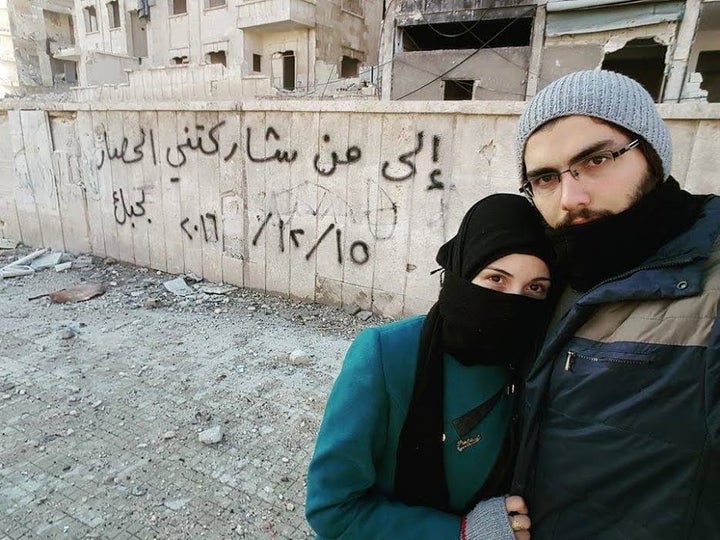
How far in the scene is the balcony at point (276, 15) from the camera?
17047 millimetres

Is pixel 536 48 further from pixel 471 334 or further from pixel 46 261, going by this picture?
pixel 471 334

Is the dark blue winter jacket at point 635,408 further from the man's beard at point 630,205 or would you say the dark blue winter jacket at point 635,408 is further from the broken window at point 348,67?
the broken window at point 348,67

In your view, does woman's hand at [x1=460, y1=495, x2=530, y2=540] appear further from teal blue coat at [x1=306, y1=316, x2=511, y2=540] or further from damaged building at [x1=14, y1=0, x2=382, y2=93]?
damaged building at [x1=14, y1=0, x2=382, y2=93]

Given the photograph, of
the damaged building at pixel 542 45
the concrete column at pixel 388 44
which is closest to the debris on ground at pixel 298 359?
the damaged building at pixel 542 45

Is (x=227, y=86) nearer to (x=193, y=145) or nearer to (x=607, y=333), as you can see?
(x=193, y=145)

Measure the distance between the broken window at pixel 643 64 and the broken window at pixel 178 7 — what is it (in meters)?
19.8

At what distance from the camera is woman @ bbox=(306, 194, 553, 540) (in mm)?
995

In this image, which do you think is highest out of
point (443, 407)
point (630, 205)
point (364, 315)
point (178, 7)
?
point (178, 7)

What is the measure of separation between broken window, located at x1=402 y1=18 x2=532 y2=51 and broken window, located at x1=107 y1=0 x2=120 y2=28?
66.0 ft

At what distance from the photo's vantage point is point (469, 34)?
13.0m

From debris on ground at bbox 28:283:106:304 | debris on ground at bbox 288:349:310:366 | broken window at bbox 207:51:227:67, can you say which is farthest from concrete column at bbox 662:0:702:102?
broken window at bbox 207:51:227:67

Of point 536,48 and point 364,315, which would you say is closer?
→ point 364,315

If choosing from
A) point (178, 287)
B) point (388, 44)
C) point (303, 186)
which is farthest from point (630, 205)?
point (388, 44)

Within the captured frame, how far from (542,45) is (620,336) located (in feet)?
39.7
